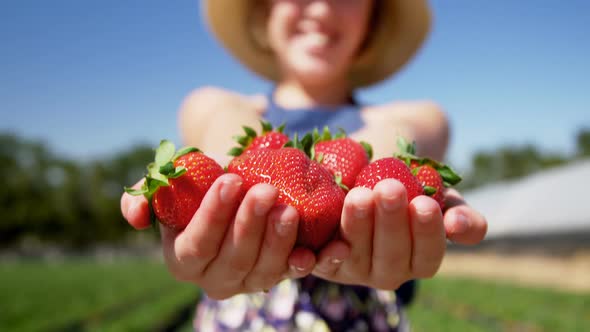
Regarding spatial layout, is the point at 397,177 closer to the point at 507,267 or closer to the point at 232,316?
the point at 232,316

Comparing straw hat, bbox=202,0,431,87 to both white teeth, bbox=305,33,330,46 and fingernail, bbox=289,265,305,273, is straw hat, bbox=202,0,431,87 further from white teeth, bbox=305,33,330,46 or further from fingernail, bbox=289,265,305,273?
fingernail, bbox=289,265,305,273

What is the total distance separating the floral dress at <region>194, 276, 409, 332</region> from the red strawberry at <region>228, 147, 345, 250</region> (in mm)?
655

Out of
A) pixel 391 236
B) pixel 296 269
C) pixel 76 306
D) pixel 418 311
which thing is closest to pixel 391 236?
pixel 391 236

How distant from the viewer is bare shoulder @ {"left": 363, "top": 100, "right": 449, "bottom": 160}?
5.55ft

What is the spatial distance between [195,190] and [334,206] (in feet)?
A: 1.01

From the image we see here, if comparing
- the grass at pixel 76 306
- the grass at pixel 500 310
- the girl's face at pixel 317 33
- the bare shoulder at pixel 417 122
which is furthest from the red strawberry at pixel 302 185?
the grass at pixel 76 306

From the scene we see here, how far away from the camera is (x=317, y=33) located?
5.83 feet

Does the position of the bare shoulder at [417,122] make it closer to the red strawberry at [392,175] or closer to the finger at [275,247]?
the red strawberry at [392,175]

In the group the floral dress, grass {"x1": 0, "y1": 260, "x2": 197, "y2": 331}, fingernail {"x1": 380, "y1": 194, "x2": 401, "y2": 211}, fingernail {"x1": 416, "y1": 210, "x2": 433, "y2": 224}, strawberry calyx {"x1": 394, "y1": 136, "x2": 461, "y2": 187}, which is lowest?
grass {"x1": 0, "y1": 260, "x2": 197, "y2": 331}

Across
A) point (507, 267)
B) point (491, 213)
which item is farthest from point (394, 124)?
point (491, 213)

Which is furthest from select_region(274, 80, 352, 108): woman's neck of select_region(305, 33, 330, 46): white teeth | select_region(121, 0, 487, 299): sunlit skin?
select_region(121, 0, 487, 299): sunlit skin

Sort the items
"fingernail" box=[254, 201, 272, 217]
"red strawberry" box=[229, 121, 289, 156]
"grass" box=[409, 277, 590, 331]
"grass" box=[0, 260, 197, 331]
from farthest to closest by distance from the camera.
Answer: "grass" box=[0, 260, 197, 331]
"grass" box=[409, 277, 590, 331]
"red strawberry" box=[229, 121, 289, 156]
"fingernail" box=[254, 201, 272, 217]

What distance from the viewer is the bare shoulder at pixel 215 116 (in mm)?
1503

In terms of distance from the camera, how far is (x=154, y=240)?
56.2 metres
